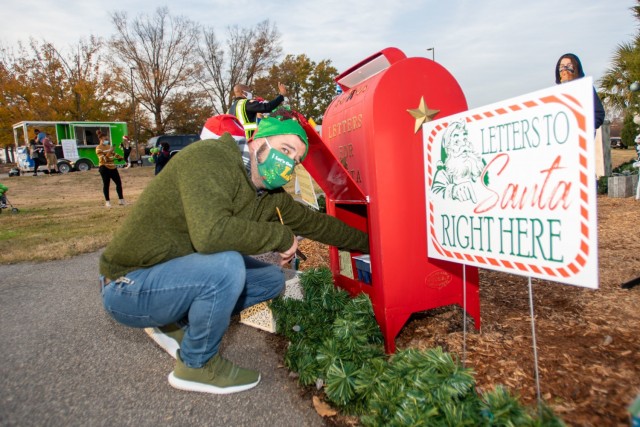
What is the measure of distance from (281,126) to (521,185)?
123cm

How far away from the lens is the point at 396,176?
243cm

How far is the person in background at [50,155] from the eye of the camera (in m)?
20.9

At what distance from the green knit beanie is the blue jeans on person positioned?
2.24 feet

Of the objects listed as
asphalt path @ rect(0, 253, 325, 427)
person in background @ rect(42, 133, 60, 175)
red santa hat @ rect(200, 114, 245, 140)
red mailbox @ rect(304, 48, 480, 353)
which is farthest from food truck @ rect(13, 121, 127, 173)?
red mailbox @ rect(304, 48, 480, 353)

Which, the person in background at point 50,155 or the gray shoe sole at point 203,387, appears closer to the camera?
the gray shoe sole at point 203,387

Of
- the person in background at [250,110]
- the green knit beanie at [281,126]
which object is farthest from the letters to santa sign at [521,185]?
the person in background at [250,110]

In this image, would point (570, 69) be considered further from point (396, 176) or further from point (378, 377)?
point (378, 377)

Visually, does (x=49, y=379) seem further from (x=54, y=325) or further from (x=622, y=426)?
(x=622, y=426)

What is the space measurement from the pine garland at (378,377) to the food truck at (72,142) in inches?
975

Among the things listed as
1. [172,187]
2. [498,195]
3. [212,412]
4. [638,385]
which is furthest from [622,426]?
[172,187]

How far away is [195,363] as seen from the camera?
2268 millimetres

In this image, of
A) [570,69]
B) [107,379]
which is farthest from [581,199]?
[570,69]

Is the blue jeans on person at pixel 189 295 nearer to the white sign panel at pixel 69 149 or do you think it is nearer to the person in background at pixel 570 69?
the person in background at pixel 570 69

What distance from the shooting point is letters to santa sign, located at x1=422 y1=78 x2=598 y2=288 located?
1.63 m
